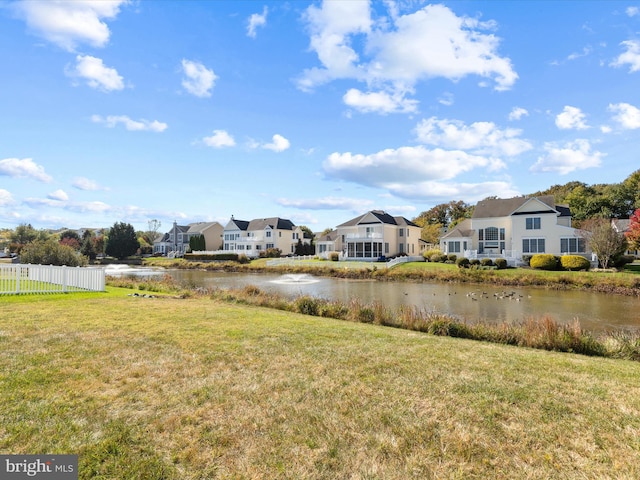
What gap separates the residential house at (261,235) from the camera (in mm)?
62969

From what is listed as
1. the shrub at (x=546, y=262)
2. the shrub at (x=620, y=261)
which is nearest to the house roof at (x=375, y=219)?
the shrub at (x=546, y=262)

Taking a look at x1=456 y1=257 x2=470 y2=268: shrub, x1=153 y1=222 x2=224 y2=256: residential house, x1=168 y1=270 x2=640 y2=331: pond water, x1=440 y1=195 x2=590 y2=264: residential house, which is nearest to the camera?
x1=168 y1=270 x2=640 y2=331: pond water

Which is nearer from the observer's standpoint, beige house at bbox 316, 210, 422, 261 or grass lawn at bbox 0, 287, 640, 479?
grass lawn at bbox 0, 287, 640, 479

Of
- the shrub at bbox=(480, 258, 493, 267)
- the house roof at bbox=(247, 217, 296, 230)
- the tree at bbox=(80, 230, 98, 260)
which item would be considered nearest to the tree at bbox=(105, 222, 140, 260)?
the tree at bbox=(80, 230, 98, 260)

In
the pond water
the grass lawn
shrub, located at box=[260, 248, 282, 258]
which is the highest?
shrub, located at box=[260, 248, 282, 258]

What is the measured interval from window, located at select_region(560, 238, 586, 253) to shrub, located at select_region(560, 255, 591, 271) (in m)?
3.78

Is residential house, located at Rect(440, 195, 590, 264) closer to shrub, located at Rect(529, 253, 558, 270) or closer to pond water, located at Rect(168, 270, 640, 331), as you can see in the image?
shrub, located at Rect(529, 253, 558, 270)

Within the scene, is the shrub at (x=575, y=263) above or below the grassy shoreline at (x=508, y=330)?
above

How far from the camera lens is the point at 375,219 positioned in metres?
47.4

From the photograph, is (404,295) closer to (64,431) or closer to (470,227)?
(64,431)

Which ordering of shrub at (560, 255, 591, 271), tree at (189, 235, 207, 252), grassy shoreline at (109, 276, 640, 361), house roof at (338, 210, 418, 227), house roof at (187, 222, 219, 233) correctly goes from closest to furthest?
grassy shoreline at (109, 276, 640, 361), shrub at (560, 255, 591, 271), house roof at (338, 210, 418, 227), tree at (189, 235, 207, 252), house roof at (187, 222, 219, 233)

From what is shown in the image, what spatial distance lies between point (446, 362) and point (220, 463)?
13.3 ft

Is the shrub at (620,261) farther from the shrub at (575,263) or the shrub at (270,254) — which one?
the shrub at (270,254)

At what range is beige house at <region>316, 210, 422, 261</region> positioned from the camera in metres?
45.8
